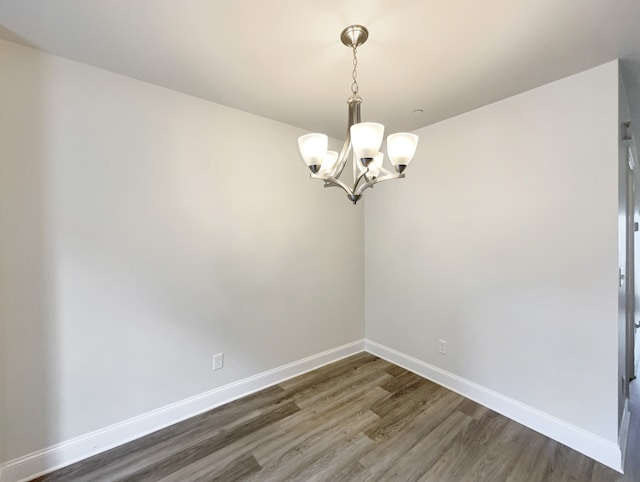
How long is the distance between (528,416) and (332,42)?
2.90 metres

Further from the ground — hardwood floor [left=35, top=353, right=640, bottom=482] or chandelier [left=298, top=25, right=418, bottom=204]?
chandelier [left=298, top=25, right=418, bottom=204]

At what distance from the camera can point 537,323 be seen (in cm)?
206

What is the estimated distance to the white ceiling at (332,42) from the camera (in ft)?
4.43

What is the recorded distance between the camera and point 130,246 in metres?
1.95

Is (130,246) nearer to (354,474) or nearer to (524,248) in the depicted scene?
(354,474)

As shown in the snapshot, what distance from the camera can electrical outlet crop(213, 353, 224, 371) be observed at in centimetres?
232

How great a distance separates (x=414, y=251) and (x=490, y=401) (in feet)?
4.64

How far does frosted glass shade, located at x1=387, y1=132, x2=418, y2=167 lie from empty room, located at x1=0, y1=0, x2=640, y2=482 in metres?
0.02

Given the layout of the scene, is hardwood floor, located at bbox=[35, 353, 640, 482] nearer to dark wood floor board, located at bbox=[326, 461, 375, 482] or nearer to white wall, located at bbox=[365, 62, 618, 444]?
dark wood floor board, located at bbox=[326, 461, 375, 482]

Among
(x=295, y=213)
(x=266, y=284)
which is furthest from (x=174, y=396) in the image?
(x=295, y=213)

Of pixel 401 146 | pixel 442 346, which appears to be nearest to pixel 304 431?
pixel 442 346

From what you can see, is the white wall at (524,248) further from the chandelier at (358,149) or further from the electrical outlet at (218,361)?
the electrical outlet at (218,361)

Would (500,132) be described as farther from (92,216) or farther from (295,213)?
(92,216)

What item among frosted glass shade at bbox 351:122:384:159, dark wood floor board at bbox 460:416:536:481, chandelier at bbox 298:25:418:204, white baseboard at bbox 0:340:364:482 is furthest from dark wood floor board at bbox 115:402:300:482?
Answer: frosted glass shade at bbox 351:122:384:159
